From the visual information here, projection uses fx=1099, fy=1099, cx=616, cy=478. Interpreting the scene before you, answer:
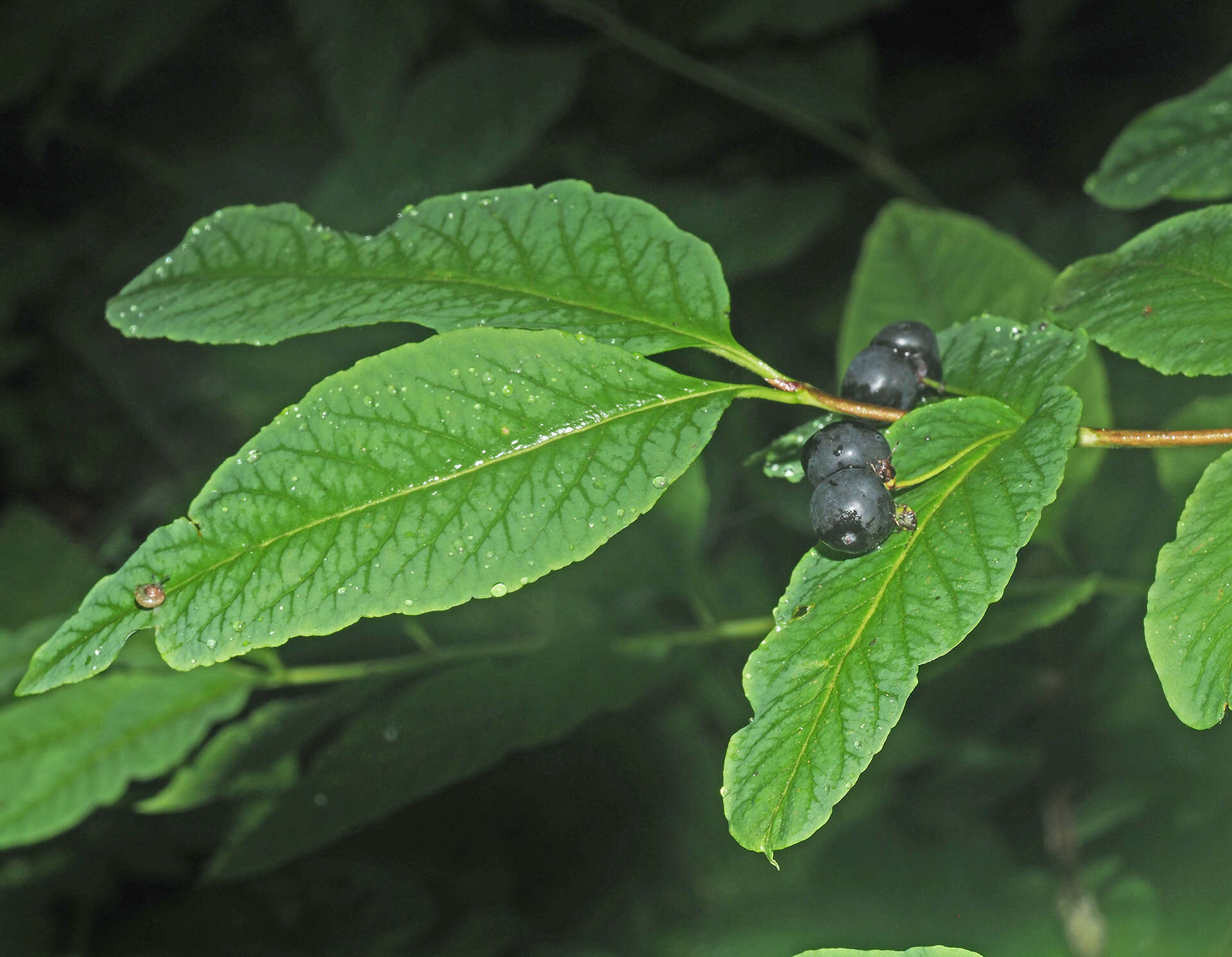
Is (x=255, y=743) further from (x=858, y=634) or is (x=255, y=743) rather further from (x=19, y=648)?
(x=858, y=634)

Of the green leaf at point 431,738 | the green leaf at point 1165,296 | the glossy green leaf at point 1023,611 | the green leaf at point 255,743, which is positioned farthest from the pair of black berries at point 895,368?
the green leaf at point 255,743

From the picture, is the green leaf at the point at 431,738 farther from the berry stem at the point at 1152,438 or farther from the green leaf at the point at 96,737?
the berry stem at the point at 1152,438

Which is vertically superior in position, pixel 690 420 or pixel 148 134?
pixel 690 420

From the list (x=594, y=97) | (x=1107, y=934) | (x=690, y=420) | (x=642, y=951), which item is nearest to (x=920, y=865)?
(x=1107, y=934)

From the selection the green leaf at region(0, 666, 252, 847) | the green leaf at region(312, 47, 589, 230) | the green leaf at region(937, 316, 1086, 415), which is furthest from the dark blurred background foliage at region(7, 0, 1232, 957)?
the green leaf at region(937, 316, 1086, 415)

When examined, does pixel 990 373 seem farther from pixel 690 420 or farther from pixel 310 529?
pixel 310 529

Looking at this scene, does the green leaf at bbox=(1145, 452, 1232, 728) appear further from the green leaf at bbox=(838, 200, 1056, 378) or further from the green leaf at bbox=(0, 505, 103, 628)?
the green leaf at bbox=(0, 505, 103, 628)
